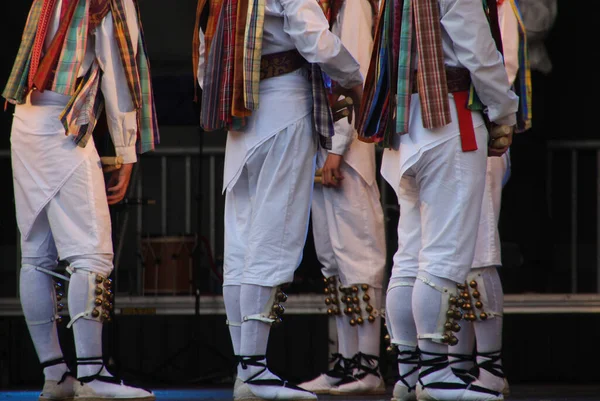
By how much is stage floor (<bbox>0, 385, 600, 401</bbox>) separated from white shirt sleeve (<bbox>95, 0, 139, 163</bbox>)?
3.83 feet

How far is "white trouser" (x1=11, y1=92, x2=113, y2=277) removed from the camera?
170 inches

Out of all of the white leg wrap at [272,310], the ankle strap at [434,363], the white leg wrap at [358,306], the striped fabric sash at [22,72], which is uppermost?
the striped fabric sash at [22,72]

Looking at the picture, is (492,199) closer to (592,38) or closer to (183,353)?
(183,353)

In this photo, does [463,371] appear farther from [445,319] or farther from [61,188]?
[61,188]

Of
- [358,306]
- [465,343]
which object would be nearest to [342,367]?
[358,306]

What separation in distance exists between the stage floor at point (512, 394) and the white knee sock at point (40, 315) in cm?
48

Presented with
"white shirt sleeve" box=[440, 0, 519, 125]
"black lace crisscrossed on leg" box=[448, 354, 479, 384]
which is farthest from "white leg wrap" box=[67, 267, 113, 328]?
"white shirt sleeve" box=[440, 0, 519, 125]

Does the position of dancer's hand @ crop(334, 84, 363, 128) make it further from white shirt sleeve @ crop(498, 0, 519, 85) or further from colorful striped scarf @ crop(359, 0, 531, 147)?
white shirt sleeve @ crop(498, 0, 519, 85)

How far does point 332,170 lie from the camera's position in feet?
16.6

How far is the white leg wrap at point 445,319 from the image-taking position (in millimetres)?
3828

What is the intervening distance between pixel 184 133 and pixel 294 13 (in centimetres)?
417

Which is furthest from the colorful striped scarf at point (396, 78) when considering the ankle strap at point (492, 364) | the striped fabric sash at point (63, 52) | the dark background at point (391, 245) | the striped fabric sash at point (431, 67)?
the dark background at point (391, 245)

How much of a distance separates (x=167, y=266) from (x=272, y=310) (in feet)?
8.79

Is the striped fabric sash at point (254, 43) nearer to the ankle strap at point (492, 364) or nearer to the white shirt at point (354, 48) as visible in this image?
the white shirt at point (354, 48)
